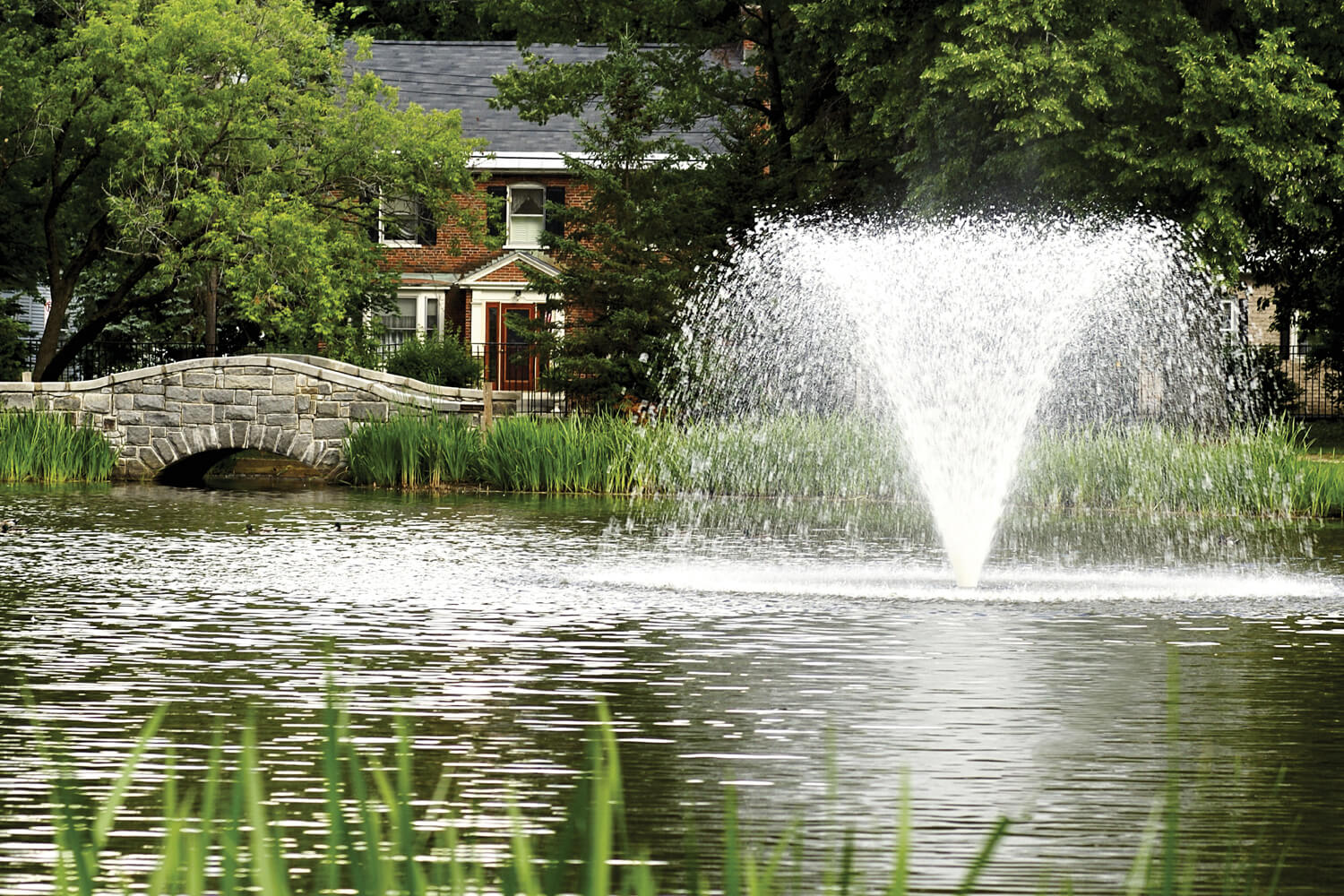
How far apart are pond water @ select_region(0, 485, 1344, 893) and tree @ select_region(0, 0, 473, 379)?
1700 centimetres

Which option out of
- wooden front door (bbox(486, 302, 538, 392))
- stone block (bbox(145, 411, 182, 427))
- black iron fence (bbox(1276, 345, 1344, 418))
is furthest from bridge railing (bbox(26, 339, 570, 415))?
black iron fence (bbox(1276, 345, 1344, 418))

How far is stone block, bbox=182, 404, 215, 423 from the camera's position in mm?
33531

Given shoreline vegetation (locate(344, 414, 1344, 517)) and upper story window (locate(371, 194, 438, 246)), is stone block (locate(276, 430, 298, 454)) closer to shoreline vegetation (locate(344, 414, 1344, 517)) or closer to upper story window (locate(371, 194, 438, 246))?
shoreline vegetation (locate(344, 414, 1344, 517))

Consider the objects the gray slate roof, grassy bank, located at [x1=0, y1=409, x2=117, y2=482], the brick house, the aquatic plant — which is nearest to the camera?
the aquatic plant

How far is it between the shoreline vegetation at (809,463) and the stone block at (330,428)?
30cm

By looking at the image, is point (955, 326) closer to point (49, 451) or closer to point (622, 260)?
point (622, 260)

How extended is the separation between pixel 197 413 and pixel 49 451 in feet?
7.86

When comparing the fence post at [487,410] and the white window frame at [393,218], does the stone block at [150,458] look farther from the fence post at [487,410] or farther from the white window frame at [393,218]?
the white window frame at [393,218]

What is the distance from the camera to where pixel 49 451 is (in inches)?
1282

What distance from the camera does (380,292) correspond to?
4772cm

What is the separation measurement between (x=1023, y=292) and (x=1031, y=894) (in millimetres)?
21530

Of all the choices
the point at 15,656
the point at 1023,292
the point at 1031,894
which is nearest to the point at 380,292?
the point at 1023,292

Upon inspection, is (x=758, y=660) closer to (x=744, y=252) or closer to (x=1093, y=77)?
(x=1093, y=77)

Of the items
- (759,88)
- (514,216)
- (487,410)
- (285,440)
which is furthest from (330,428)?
(514,216)
